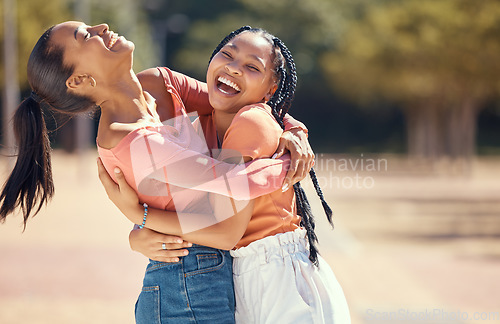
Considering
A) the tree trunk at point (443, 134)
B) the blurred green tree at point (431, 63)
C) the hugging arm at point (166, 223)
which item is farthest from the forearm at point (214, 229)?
the tree trunk at point (443, 134)

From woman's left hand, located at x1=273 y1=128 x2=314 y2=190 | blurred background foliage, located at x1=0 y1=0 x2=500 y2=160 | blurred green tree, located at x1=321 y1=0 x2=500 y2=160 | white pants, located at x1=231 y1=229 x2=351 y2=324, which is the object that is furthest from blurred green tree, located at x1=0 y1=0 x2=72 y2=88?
white pants, located at x1=231 y1=229 x2=351 y2=324

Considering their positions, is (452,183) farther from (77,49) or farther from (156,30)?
(156,30)

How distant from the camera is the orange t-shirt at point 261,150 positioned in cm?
241

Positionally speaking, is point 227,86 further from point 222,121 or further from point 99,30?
point 99,30

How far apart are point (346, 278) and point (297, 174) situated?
5826mm

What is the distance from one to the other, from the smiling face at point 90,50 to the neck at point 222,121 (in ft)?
1.32

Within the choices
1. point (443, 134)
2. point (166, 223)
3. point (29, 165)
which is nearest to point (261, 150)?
point (166, 223)

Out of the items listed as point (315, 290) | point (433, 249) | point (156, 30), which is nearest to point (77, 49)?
point (315, 290)

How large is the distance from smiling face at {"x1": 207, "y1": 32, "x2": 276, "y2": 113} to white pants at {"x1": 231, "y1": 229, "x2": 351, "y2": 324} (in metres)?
0.54

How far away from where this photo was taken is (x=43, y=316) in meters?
6.71

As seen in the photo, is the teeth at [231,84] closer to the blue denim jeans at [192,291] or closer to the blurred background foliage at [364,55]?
the blue denim jeans at [192,291]

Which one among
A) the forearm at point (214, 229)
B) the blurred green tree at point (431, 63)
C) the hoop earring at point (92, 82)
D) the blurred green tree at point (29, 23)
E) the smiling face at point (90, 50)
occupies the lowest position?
the forearm at point (214, 229)

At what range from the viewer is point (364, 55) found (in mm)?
30062

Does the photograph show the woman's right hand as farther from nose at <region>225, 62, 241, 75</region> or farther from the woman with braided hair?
nose at <region>225, 62, 241, 75</region>
